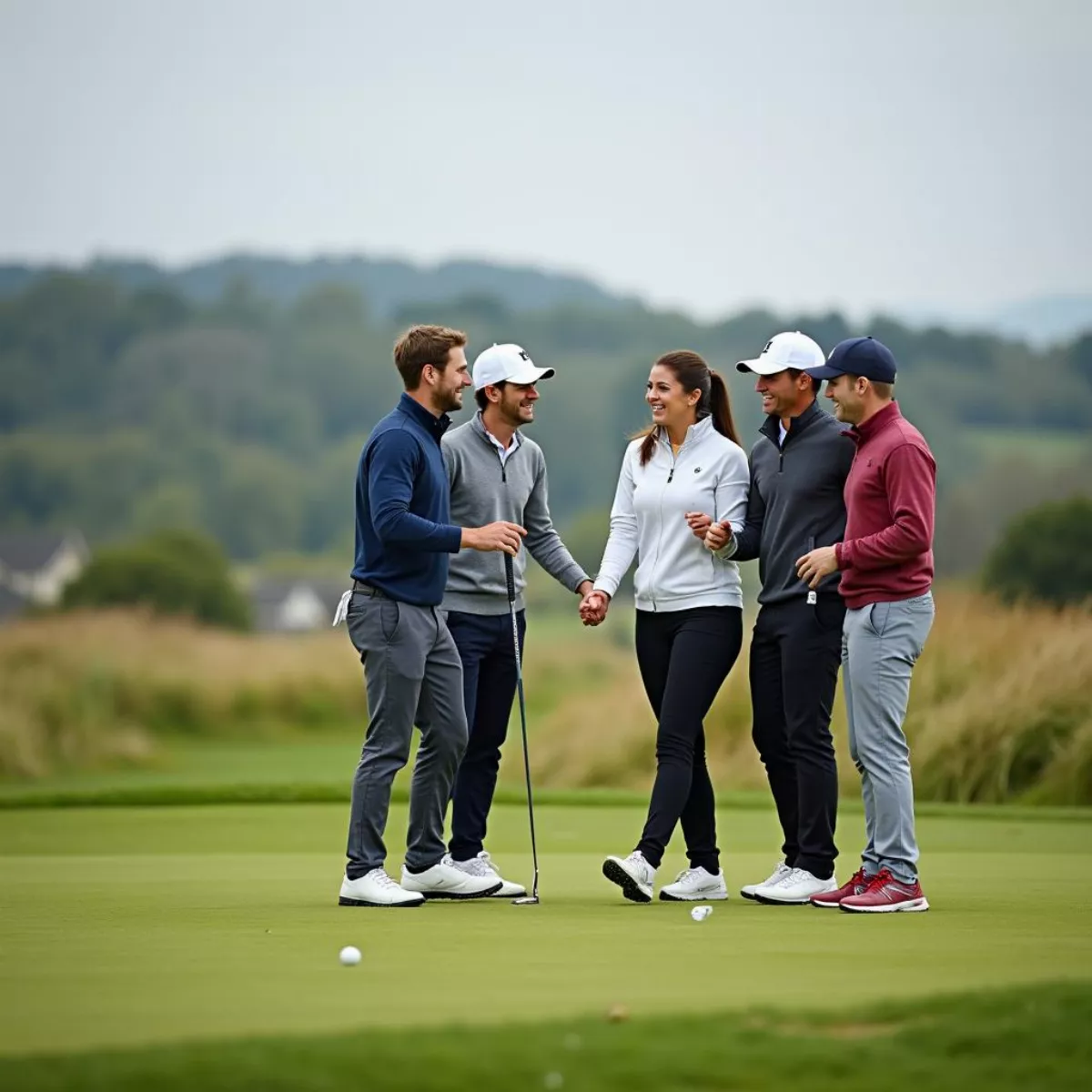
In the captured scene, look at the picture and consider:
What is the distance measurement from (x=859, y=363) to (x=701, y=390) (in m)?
0.74

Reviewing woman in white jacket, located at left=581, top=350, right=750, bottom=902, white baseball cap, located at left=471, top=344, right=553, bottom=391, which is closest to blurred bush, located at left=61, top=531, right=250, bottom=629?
white baseball cap, located at left=471, top=344, right=553, bottom=391

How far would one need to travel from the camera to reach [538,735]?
15.5 m

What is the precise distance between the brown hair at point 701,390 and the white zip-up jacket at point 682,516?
0.03 m

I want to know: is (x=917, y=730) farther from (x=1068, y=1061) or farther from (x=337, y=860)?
(x=1068, y=1061)

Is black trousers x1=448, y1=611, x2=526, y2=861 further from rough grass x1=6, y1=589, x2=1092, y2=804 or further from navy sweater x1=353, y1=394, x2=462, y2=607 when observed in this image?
rough grass x1=6, y1=589, x2=1092, y2=804

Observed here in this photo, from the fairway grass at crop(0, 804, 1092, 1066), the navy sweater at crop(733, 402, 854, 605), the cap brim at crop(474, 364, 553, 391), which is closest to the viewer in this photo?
the fairway grass at crop(0, 804, 1092, 1066)

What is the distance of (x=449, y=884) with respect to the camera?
21.8 feet

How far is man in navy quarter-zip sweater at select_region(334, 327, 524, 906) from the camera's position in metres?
6.23

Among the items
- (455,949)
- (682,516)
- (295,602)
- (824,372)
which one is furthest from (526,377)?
(295,602)

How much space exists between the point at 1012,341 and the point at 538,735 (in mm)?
83526

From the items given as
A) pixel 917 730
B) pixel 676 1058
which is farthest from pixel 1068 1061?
pixel 917 730

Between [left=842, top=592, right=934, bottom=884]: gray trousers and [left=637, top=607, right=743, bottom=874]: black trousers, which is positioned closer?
[left=842, top=592, right=934, bottom=884]: gray trousers

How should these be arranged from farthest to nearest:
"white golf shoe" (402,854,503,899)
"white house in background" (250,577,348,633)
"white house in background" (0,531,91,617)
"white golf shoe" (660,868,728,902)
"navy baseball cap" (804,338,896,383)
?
"white house in background" (0,531,91,617)
"white house in background" (250,577,348,633)
"white golf shoe" (402,854,503,899)
"white golf shoe" (660,868,728,902)
"navy baseball cap" (804,338,896,383)

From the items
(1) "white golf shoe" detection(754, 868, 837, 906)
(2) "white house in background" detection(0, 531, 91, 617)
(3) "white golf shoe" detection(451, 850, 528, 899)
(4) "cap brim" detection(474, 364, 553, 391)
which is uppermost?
(4) "cap brim" detection(474, 364, 553, 391)
